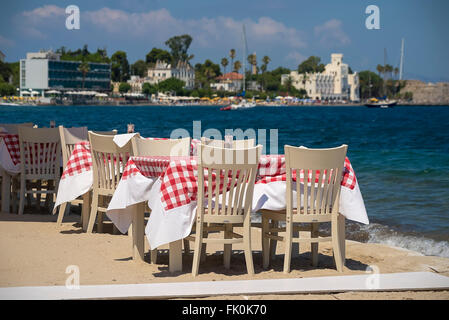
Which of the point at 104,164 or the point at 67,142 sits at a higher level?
the point at 67,142

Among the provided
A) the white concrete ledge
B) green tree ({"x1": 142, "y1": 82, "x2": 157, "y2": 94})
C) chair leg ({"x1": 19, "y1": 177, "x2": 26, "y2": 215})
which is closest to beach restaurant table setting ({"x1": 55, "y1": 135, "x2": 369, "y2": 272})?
the white concrete ledge

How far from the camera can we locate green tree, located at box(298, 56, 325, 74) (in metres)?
145

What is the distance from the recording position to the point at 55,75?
106 meters

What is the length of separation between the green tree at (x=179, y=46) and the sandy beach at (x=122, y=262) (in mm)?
119375

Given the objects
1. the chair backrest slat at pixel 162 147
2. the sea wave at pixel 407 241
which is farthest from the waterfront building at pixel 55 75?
the chair backrest slat at pixel 162 147

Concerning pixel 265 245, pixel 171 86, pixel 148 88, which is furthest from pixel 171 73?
pixel 265 245

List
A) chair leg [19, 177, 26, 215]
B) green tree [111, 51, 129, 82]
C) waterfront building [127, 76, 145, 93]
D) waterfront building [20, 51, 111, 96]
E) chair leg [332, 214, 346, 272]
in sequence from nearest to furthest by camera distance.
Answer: chair leg [332, 214, 346, 272], chair leg [19, 177, 26, 215], waterfront building [20, 51, 111, 96], waterfront building [127, 76, 145, 93], green tree [111, 51, 129, 82]

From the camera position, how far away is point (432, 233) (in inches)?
250

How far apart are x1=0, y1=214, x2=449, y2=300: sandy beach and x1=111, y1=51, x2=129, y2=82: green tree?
12416 centimetres

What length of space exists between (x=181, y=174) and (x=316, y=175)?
2.84 feet

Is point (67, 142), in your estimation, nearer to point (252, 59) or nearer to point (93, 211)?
point (93, 211)
